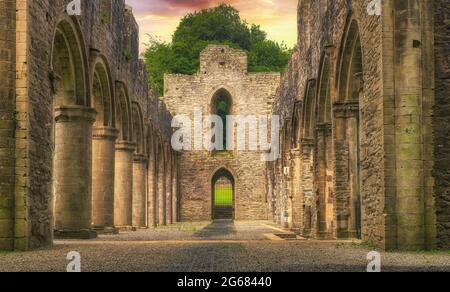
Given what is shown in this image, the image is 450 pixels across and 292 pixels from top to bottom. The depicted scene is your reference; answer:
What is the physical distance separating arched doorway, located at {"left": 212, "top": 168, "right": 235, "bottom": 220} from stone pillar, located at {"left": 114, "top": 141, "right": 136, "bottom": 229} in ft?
60.6

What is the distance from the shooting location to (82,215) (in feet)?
A: 54.0

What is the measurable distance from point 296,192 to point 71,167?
10.8 m

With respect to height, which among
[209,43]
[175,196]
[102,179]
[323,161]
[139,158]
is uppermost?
[209,43]

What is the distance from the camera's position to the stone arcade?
11.7 metres

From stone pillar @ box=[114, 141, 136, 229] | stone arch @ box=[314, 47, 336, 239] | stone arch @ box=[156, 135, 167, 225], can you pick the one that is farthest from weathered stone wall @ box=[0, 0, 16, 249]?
stone arch @ box=[156, 135, 167, 225]

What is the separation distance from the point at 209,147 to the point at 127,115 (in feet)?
60.9

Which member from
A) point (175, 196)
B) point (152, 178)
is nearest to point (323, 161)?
point (152, 178)

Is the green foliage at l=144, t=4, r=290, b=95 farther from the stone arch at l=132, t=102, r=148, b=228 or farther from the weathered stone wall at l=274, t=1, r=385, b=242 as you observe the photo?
the weathered stone wall at l=274, t=1, r=385, b=242

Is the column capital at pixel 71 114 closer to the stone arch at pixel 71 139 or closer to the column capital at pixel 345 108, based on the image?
the stone arch at pixel 71 139

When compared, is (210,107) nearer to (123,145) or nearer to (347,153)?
(123,145)

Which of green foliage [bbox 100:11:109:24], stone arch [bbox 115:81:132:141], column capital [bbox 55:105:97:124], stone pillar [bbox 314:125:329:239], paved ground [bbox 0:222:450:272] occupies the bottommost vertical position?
paved ground [bbox 0:222:450:272]

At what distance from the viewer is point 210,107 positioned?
41.8 metres
